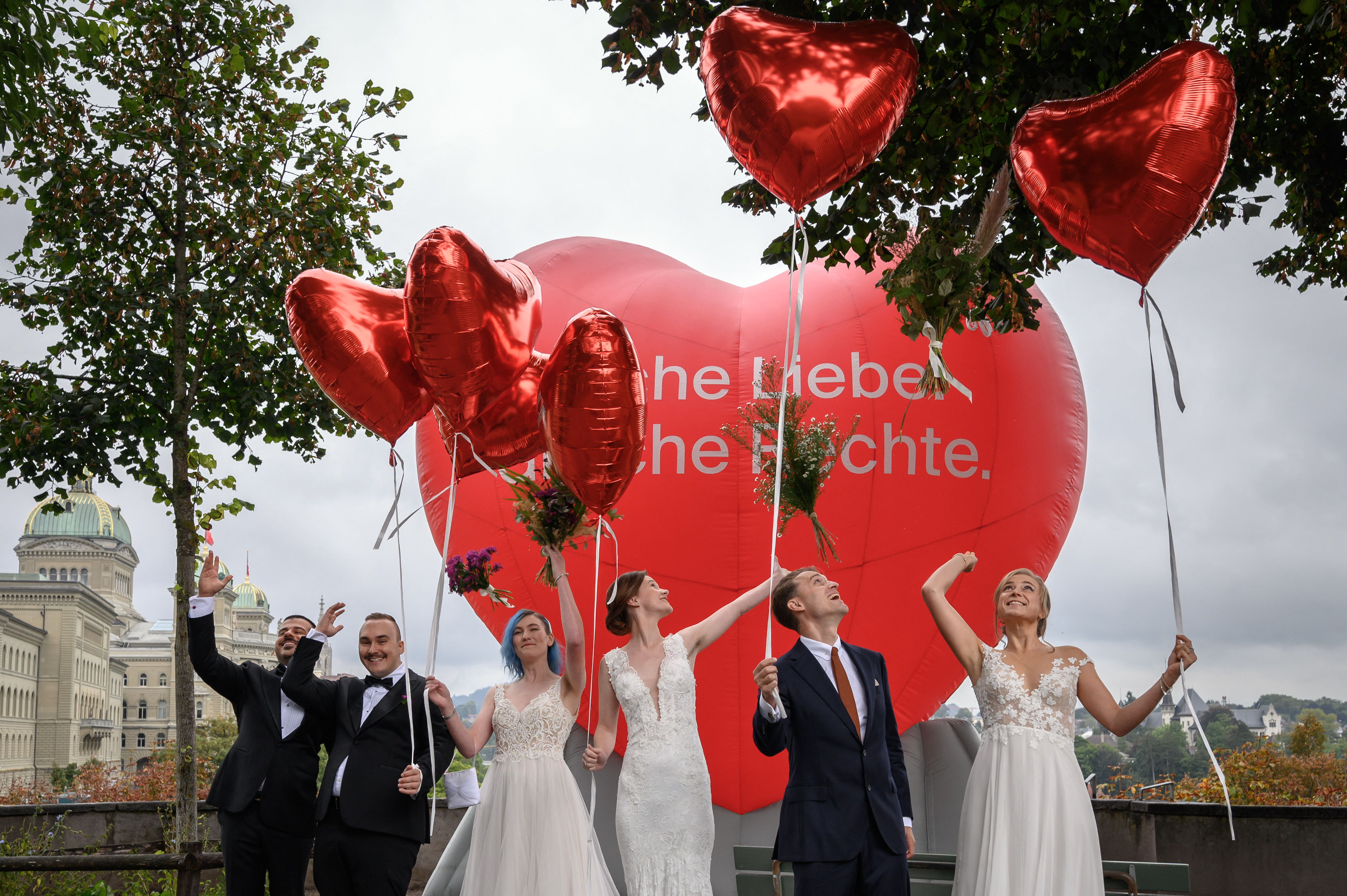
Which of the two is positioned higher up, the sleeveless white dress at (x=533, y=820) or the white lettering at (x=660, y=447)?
the white lettering at (x=660, y=447)

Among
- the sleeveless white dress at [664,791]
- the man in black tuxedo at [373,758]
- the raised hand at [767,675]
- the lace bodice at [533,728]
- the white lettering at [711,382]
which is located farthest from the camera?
the white lettering at [711,382]

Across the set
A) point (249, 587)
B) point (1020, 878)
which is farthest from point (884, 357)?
point (249, 587)

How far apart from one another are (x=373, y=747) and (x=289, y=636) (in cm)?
75

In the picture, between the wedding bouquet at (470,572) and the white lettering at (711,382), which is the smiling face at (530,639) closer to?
the wedding bouquet at (470,572)

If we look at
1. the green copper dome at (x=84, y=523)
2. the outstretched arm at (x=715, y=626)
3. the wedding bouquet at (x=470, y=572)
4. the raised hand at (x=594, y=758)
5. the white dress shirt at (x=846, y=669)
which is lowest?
the raised hand at (x=594, y=758)

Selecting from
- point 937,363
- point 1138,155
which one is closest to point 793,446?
point 937,363

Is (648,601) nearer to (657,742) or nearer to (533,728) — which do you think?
(657,742)

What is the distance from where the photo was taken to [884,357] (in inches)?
264

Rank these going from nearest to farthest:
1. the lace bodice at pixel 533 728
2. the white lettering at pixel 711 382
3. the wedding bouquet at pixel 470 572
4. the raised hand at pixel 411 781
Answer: the raised hand at pixel 411 781, the lace bodice at pixel 533 728, the wedding bouquet at pixel 470 572, the white lettering at pixel 711 382

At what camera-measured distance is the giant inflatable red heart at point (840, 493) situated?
661cm

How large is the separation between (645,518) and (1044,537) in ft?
8.48

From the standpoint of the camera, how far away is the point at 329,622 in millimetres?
4742

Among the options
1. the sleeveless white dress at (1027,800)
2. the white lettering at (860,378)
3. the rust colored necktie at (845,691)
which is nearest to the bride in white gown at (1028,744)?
the sleeveless white dress at (1027,800)

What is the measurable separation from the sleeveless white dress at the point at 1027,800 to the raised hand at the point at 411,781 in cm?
215
